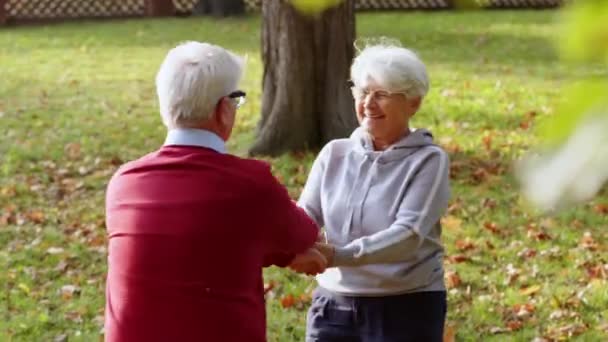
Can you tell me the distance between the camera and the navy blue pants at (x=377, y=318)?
3.44m

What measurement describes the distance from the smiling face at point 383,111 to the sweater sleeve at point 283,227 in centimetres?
52

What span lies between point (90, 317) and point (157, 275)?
128 inches

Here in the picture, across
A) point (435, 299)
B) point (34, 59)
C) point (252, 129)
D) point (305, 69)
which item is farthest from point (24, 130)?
point (435, 299)

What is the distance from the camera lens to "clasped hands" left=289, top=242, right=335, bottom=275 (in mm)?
Result: 3135

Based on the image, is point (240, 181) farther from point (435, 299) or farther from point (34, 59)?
point (34, 59)

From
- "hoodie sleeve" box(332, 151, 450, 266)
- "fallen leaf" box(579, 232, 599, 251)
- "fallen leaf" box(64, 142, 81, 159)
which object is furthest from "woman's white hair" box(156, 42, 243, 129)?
"fallen leaf" box(64, 142, 81, 159)

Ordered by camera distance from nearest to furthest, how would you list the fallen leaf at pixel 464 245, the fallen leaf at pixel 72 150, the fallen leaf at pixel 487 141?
1. the fallen leaf at pixel 464 245
2. the fallen leaf at pixel 487 141
3. the fallen leaf at pixel 72 150

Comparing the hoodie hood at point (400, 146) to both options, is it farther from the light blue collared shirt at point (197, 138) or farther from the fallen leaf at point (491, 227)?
the fallen leaf at point (491, 227)

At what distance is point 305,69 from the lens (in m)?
8.70

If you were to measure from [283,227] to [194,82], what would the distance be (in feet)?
1.39

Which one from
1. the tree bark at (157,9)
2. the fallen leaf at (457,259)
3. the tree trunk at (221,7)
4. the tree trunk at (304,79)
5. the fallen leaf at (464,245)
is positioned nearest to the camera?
the fallen leaf at (457,259)

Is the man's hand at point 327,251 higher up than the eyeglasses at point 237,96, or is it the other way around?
the eyeglasses at point 237,96

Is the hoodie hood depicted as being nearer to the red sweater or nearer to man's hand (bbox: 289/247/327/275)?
man's hand (bbox: 289/247/327/275)

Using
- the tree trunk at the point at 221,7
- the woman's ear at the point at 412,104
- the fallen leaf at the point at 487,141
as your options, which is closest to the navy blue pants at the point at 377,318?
the woman's ear at the point at 412,104
